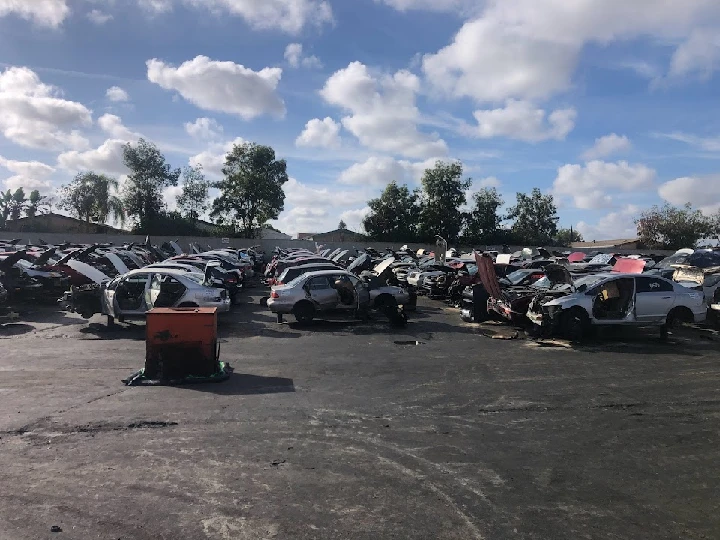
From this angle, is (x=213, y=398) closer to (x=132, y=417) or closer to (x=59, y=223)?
(x=132, y=417)

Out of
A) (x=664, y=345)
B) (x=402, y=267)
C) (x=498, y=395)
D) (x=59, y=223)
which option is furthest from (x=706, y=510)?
(x=59, y=223)

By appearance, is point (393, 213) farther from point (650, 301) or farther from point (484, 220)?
point (650, 301)

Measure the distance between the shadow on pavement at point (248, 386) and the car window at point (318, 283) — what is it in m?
6.67

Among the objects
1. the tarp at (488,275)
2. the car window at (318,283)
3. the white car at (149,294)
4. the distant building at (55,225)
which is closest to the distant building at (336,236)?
the distant building at (55,225)

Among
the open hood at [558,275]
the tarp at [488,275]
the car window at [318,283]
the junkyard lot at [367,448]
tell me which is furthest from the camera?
the car window at [318,283]

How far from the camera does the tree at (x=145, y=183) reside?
58.2m

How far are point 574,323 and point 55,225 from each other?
64129mm

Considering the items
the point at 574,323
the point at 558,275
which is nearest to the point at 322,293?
the point at 558,275

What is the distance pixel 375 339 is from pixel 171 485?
866 centimetres

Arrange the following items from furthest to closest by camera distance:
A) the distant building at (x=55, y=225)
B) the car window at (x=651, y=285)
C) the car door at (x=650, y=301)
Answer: the distant building at (x=55, y=225)
the car window at (x=651, y=285)
the car door at (x=650, y=301)

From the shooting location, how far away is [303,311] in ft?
51.4

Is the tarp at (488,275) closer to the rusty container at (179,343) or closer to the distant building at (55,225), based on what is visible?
the rusty container at (179,343)

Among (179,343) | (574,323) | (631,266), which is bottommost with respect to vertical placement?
(179,343)

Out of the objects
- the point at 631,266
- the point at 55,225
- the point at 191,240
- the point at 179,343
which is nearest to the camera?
the point at 179,343
